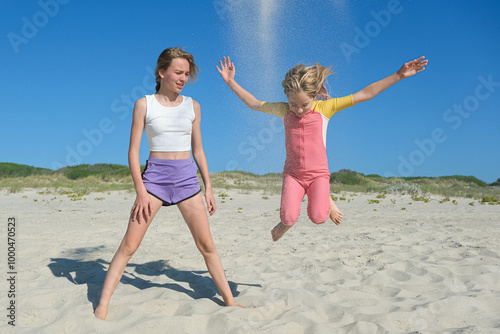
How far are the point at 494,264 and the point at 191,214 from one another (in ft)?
13.8

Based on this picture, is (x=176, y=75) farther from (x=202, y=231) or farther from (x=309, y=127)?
(x=202, y=231)

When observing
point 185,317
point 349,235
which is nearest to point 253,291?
point 185,317

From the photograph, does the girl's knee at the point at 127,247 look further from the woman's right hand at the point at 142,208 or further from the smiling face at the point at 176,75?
the smiling face at the point at 176,75

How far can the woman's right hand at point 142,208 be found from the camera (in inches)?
136

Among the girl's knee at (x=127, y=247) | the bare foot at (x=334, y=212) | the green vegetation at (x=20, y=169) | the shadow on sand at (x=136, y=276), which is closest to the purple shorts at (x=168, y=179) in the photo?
the girl's knee at (x=127, y=247)

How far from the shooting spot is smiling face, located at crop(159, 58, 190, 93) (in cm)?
358

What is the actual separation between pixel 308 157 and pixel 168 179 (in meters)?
1.28

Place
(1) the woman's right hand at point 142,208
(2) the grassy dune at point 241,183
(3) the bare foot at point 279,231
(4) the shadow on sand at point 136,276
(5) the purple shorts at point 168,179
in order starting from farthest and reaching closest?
(2) the grassy dune at point 241,183, (4) the shadow on sand at point 136,276, (3) the bare foot at point 279,231, (5) the purple shorts at point 168,179, (1) the woman's right hand at point 142,208

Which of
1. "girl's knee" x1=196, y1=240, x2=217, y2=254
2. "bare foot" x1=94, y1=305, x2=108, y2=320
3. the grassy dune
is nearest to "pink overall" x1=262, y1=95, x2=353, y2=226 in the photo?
"girl's knee" x1=196, y1=240, x2=217, y2=254

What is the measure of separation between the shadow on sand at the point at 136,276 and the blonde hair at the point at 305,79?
7.05ft

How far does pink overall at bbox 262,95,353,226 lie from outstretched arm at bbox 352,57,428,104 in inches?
4.4

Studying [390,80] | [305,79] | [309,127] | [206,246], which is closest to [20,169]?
[206,246]

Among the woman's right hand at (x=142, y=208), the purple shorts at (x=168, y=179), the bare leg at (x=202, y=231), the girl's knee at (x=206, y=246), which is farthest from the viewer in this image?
the girl's knee at (x=206, y=246)

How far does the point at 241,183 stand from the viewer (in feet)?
84.2
